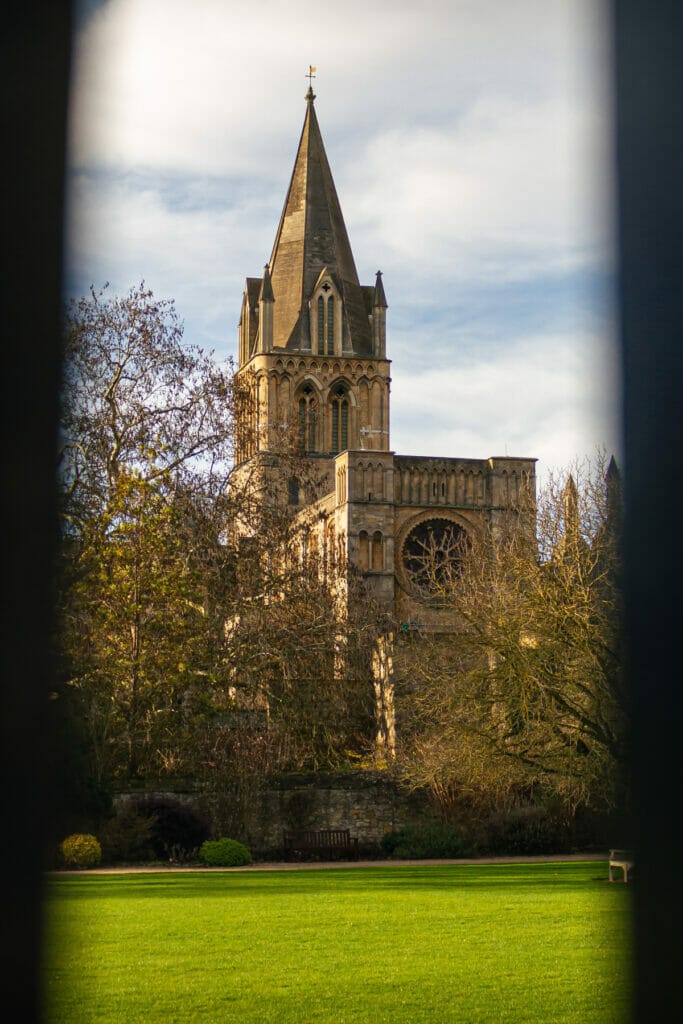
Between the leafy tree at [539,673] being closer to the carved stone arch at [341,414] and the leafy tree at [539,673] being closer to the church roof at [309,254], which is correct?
the carved stone arch at [341,414]

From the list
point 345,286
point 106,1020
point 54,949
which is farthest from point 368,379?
point 54,949

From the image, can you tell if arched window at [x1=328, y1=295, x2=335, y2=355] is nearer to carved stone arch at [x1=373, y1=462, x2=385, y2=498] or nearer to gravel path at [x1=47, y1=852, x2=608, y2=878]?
carved stone arch at [x1=373, y1=462, x2=385, y2=498]

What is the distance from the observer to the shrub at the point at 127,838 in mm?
25031

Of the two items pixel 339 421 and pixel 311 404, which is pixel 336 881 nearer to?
pixel 339 421

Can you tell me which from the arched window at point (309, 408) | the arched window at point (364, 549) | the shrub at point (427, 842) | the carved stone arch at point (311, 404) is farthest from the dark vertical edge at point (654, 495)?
the carved stone arch at point (311, 404)

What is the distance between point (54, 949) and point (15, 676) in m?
0.35

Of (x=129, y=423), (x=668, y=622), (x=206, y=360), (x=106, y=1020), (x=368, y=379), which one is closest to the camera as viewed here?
(x=668, y=622)

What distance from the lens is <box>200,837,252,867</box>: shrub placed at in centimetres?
2484

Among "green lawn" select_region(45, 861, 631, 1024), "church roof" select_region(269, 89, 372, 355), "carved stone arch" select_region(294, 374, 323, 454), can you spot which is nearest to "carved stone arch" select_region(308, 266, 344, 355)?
"church roof" select_region(269, 89, 372, 355)

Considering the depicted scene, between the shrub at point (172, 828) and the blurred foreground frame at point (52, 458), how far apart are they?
981 inches

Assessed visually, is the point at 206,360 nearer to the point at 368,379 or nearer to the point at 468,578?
the point at 468,578

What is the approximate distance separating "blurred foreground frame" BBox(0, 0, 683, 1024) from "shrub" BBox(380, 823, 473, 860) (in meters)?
27.0

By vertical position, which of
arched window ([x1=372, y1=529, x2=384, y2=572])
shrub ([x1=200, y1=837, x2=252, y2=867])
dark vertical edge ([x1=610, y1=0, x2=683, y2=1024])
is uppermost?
arched window ([x1=372, y1=529, x2=384, y2=572])

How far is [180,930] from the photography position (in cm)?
1398
